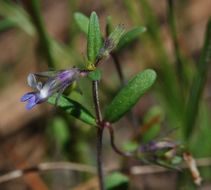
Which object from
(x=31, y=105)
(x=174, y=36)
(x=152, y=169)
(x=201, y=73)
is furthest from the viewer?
(x=152, y=169)

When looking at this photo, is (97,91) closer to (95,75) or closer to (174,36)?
(95,75)

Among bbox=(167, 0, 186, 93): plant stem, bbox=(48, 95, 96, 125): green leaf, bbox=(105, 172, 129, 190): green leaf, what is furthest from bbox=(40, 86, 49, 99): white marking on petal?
bbox=(167, 0, 186, 93): plant stem

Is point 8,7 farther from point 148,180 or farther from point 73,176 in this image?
point 148,180

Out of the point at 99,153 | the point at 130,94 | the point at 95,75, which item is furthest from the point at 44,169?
the point at 95,75

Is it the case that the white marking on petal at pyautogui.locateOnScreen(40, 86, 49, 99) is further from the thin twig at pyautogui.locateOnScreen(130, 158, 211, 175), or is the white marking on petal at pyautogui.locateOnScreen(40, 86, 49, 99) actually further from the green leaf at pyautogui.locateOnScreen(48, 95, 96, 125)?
the thin twig at pyautogui.locateOnScreen(130, 158, 211, 175)

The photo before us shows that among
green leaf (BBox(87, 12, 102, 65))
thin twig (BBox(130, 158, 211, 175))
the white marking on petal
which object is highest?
green leaf (BBox(87, 12, 102, 65))
